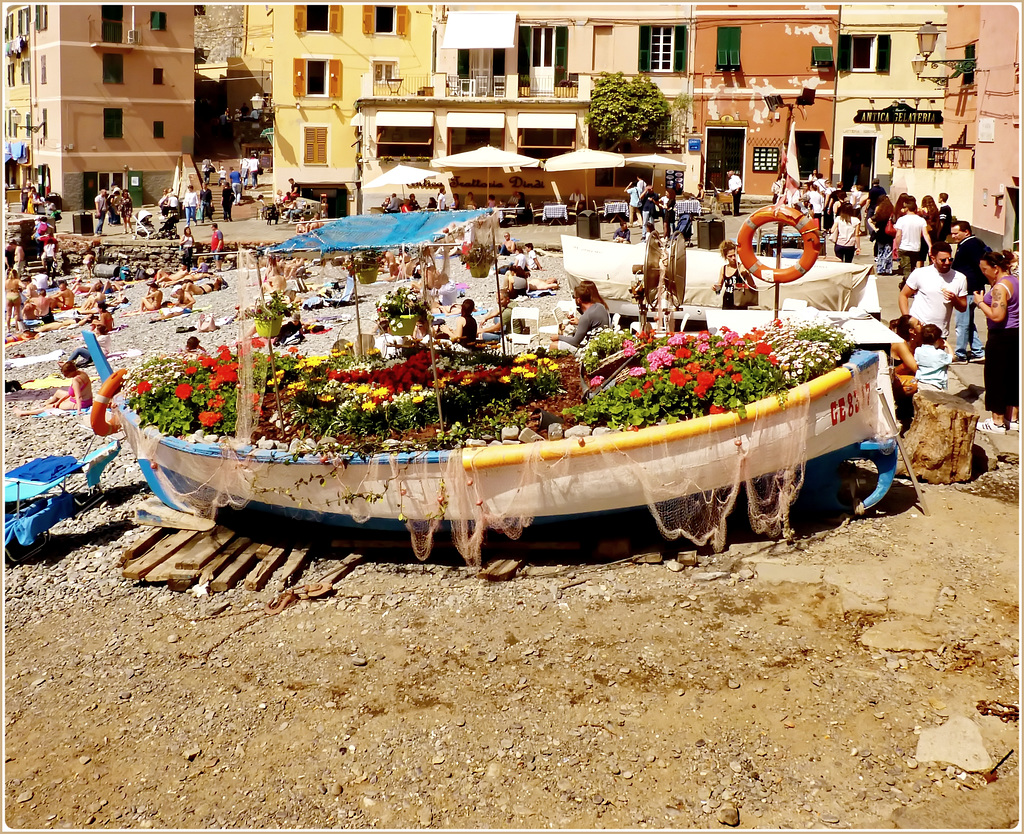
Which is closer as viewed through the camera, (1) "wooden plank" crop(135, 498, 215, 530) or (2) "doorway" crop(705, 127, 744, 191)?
(1) "wooden plank" crop(135, 498, 215, 530)

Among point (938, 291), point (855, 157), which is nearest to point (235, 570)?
point (938, 291)

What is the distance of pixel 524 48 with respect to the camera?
3788cm

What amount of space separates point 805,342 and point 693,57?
30901 millimetres

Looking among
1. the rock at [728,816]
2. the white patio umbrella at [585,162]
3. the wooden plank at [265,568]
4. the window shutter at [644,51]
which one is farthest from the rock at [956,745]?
the window shutter at [644,51]

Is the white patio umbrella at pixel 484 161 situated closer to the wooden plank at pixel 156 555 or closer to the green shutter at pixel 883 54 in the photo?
Answer: the green shutter at pixel 883 54

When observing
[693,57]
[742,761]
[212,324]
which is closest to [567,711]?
[742,761]

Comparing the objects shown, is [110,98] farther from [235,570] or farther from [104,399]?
[235,570]

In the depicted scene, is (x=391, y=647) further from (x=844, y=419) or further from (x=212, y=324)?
(x=212, y=324)

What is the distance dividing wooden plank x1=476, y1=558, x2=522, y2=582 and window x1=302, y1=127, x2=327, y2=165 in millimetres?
34707

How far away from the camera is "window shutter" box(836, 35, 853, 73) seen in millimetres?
36844

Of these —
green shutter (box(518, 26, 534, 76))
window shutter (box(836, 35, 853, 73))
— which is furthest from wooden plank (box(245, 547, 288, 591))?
window shutter (box(836, 35, 853, 73))

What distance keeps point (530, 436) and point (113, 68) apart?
42.4 meters

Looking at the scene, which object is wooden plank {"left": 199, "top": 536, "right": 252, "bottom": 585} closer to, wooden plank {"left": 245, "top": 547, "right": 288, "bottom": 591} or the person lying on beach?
wooden plank {"left": 245, "top": 547, "right": 288, "bottom": 591}

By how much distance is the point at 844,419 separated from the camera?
352 inches
